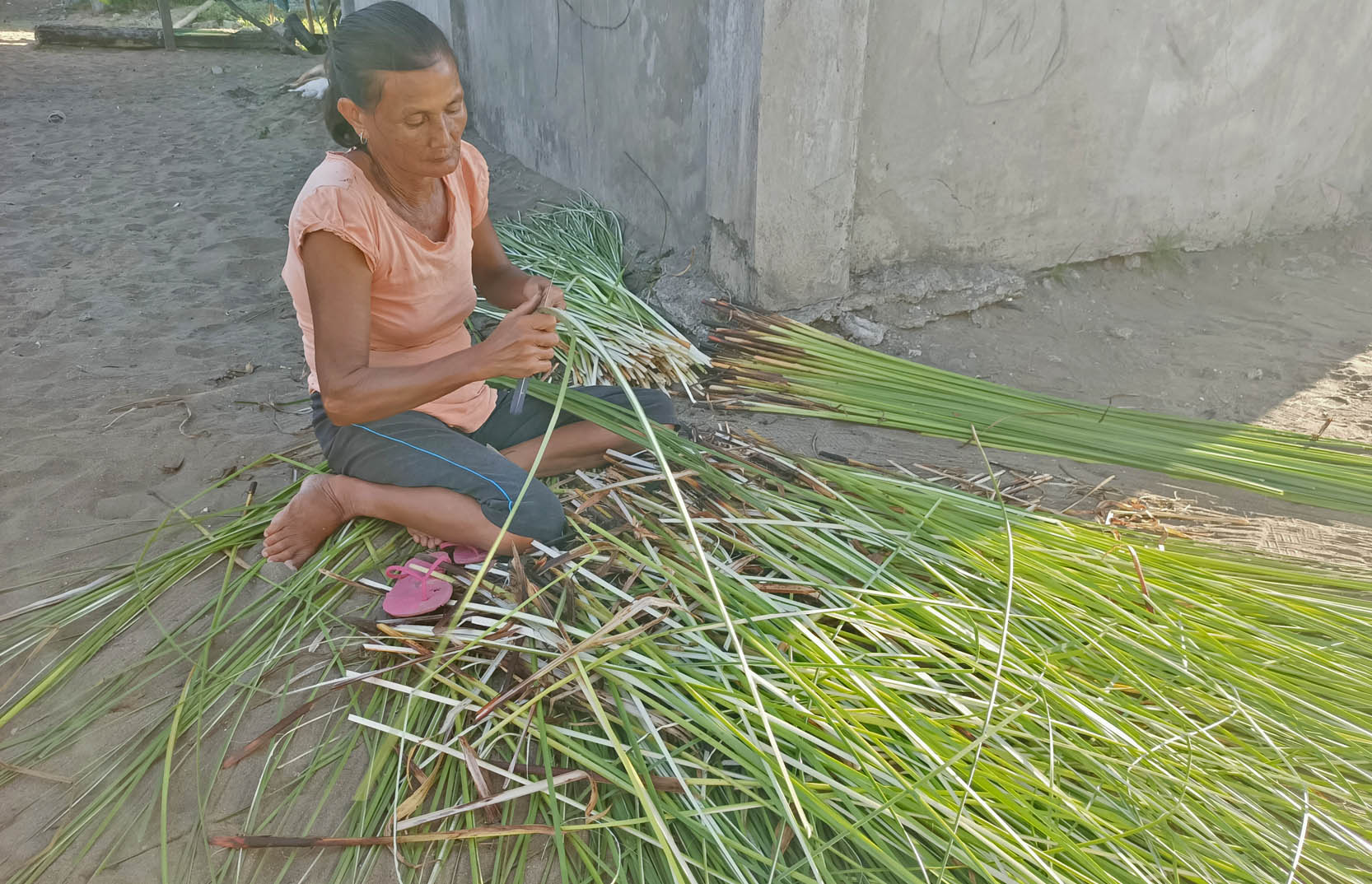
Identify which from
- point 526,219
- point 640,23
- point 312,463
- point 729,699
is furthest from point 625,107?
point 729,699

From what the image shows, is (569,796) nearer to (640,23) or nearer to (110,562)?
(110,562)

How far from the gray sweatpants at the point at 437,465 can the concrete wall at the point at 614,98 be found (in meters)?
1.76

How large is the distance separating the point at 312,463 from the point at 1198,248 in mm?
3900

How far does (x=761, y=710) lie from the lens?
1.23 meters

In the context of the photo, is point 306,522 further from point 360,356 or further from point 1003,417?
point 1003,417

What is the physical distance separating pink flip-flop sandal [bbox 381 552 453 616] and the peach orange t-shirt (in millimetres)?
373

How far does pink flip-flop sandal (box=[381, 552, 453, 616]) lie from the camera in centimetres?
161

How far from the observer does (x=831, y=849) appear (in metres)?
1.24

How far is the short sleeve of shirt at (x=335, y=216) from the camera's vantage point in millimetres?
1521

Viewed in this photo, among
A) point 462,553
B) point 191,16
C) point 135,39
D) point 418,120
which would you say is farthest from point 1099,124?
point 191,16

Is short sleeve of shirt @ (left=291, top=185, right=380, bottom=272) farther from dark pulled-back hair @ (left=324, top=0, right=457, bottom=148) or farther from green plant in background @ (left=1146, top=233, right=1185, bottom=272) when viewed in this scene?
green plant in background @ (left=1146, top=233, right=1185, bottom=272)

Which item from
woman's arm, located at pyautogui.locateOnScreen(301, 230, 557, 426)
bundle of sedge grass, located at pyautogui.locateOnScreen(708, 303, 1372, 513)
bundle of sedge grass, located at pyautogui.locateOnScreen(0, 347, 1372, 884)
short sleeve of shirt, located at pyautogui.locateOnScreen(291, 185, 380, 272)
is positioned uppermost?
short sleeve of shirt, located at pyautogui.locateOnScreen(291, 185, 380, 272)

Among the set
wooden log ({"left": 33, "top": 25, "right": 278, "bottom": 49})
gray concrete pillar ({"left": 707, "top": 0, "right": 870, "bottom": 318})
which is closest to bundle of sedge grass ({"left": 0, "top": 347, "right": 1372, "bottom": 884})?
gray concrete pillar ({"left": 707, "top": 0, "right": 870, "bottom": 318})

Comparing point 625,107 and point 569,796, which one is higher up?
point 625,107
